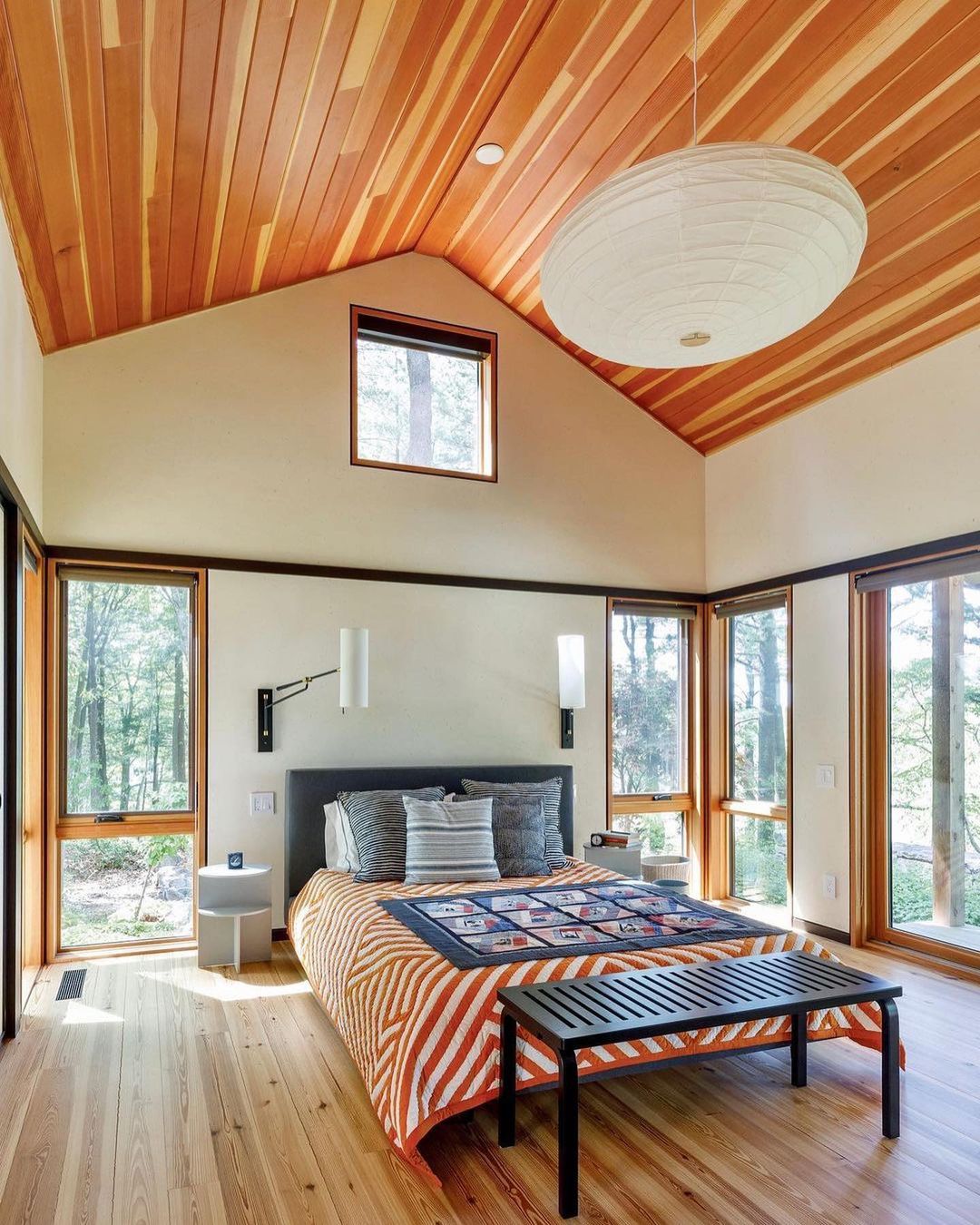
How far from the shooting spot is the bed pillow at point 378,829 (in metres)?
4.55

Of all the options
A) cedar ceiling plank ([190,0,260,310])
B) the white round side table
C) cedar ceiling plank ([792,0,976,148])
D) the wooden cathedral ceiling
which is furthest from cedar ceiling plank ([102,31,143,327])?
the white round side table

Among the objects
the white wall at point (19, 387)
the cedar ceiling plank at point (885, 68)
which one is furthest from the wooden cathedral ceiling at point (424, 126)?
the white wall at point (19, 387)

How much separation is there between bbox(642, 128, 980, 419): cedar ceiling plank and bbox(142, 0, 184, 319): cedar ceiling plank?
289 centimetres

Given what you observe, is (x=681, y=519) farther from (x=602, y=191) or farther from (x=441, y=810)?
(x=602, y=191)

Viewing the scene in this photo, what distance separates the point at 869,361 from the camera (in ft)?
16.1

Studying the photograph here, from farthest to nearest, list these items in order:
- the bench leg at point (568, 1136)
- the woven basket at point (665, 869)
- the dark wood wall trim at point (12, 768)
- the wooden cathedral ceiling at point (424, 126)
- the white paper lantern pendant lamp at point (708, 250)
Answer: the woven basket at point (665, 869)
the dark wood wall trim at point (12, 768)
the wooden cathedral ceiling at point (424, 126)
the bench leg at point (568, 1136)
the white paper lantern pendant lamp at point (708, 250)

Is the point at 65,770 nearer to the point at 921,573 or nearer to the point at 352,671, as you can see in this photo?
the point at 352,671

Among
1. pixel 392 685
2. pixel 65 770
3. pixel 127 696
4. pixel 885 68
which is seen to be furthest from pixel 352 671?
pixel 885 68

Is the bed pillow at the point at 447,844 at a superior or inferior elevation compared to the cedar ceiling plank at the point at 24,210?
inferior

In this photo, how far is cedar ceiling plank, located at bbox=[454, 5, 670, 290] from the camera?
3605mm

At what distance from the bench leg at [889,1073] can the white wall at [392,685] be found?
10.1ft

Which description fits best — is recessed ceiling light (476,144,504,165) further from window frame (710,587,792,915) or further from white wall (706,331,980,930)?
window frame (710,587,792,915)

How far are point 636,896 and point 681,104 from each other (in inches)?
135

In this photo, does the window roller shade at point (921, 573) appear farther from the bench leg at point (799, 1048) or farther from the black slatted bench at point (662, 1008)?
the bench leg at point (799, 1048)
